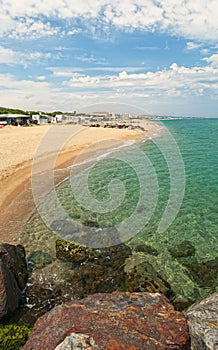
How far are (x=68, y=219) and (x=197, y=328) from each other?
10536mm

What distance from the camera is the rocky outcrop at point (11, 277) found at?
21.6 ft

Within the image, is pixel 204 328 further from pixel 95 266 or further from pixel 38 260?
pixel 38 260

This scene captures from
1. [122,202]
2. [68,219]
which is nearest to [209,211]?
[122,202]

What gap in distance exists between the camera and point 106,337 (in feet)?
12.5

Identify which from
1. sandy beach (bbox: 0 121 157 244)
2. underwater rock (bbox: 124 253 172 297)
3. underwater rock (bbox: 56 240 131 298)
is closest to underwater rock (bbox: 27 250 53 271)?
underwater rock (bbox: 56 240 131 298)

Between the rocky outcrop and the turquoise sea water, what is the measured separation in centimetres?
233

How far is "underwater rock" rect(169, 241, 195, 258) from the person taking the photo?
1083 centimetres

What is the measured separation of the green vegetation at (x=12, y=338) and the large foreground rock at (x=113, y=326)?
725mm

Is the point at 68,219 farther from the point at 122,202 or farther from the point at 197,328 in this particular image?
the point at 197,328

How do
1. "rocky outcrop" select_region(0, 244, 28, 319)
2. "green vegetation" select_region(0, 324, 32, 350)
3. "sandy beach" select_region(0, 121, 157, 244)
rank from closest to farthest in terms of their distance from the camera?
"green vegetation" select_region(0, 324, 32, 350), "rocky outcrop" select_region(0, 244, 28, 319), "sandy beach" select_region(0, 121, 157, 244)

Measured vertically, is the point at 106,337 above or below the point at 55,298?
above

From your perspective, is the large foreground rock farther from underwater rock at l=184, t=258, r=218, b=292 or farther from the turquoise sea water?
underwater rock at l=184, t=258, r=218, b=292

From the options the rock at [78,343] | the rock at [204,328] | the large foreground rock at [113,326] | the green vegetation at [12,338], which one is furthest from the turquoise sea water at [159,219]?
the rock at [78,343]

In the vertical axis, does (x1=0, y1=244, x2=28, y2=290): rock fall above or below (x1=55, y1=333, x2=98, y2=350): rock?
below
